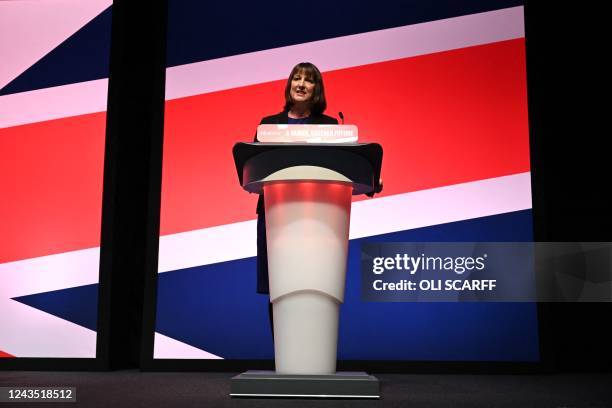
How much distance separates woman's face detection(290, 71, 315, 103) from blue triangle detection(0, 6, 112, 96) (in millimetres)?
1653

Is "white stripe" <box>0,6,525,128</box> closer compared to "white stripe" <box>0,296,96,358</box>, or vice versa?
"white stripe" <box>0,296,96,358</box>

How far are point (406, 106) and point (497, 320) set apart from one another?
1268 mm

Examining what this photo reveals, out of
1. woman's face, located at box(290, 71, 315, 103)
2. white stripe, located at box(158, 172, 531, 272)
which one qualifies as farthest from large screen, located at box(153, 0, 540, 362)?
woman's face, located at box(290, 71, 315, 103)

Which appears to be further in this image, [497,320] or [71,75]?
[71,75]

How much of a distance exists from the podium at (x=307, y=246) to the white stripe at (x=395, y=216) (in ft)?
4.75

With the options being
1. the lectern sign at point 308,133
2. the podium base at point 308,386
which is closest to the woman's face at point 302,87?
the lectern sign at point 308,133

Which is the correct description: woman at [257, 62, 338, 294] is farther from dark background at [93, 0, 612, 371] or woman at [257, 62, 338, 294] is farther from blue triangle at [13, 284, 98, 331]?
blue triangle at [13, 284, 98, 331]

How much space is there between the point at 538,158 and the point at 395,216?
0.85 meters

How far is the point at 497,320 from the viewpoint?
321 centimetres

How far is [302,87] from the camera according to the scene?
2.21 m

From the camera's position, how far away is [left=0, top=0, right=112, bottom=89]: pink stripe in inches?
137

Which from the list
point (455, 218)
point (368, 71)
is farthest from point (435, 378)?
point (368, 71)

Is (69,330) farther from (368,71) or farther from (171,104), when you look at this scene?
(368,71)

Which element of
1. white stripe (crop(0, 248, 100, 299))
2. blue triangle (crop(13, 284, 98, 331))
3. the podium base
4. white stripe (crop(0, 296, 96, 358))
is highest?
white stripe (crop(0, 248, 100, 299))
